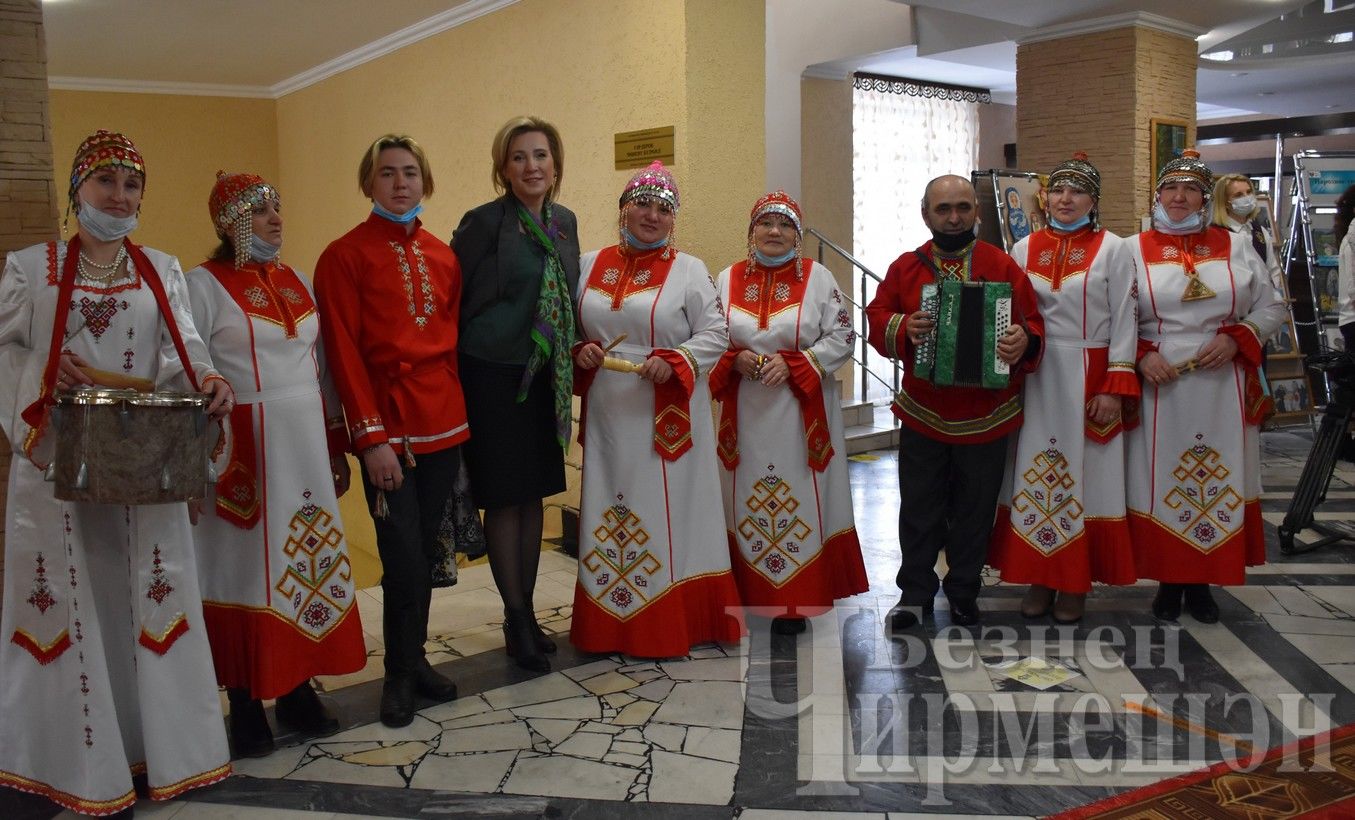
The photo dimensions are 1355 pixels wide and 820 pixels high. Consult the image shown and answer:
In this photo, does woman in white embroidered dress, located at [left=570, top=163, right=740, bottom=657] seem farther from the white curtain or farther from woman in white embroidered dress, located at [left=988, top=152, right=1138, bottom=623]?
the white curtain

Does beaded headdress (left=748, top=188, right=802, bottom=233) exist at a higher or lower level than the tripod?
higher

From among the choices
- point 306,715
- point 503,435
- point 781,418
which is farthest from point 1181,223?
point 306,715

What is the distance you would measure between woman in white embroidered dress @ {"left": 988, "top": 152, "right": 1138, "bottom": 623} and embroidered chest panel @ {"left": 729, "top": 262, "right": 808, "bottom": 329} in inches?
33.0

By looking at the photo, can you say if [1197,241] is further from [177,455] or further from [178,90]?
[178,90]

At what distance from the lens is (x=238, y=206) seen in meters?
2.76

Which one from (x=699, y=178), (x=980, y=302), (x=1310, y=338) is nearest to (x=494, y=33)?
(x=699, y=178)

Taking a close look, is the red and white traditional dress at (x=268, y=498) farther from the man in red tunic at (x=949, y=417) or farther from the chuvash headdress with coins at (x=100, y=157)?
the man in red tunic at (x=949, y=417)

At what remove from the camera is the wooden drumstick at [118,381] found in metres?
2.45

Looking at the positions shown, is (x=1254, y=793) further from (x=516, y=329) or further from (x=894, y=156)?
(x=894, y=156)

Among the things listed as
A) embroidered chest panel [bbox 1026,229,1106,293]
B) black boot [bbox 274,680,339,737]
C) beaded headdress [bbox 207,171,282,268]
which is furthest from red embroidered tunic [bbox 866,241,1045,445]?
black boot [bbox 274,680,339,737]

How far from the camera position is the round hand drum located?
2295mm

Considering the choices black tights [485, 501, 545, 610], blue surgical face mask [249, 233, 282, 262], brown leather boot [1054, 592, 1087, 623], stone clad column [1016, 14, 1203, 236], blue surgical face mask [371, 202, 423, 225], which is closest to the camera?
blue surgical face mask [249, 233, 282, 262]

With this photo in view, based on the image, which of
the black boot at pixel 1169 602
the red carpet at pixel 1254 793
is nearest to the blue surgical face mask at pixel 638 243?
the red carpet at pixel 1254 793

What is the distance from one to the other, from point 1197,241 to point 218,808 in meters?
3.55
